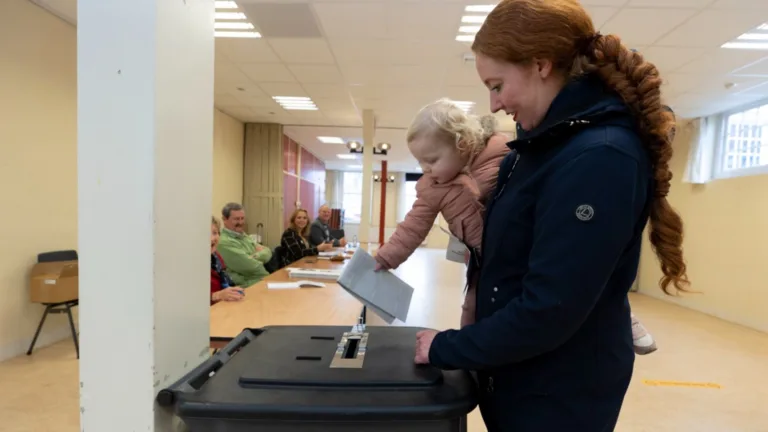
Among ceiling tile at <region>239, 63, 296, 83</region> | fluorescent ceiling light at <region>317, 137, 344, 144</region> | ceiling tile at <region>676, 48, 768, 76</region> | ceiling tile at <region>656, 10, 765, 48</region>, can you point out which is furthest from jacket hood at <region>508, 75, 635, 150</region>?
fluorescent ceiling light at <region>317, 137, 344, 144</region>

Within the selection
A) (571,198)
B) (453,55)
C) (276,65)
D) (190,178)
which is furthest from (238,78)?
(571,198)

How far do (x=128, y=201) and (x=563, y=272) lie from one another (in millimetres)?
656

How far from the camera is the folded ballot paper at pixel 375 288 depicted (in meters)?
1.00

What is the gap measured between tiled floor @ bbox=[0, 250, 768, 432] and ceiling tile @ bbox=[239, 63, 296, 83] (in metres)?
3.26

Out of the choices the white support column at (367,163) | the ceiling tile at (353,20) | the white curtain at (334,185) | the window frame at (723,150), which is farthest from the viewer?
the white curtain at (334,185)

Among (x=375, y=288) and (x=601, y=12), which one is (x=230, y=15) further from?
(x=375, y=288)

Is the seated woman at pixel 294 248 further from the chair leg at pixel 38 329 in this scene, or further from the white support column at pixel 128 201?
the white support column at pixel 128 201

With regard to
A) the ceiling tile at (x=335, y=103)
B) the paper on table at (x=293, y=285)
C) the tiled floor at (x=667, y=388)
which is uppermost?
the ceiling tile at (x=335, y=103)

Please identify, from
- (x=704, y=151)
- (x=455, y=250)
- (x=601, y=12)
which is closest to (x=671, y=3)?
(x=601, y=12)

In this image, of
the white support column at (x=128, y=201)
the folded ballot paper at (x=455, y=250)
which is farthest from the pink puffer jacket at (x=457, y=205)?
the white support column at (x=128, y=201)

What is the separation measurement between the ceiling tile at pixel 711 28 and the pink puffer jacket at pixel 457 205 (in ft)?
11.0

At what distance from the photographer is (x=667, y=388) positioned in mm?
3217

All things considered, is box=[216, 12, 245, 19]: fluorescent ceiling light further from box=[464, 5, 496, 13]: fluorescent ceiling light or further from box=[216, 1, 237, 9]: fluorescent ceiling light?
box=[464, 5, 496, 13]: fluorescent ceiling light

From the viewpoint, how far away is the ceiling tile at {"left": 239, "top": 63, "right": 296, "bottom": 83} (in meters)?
5.05
